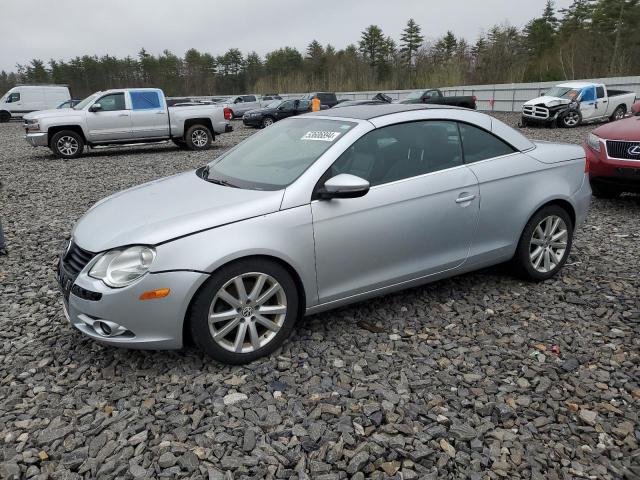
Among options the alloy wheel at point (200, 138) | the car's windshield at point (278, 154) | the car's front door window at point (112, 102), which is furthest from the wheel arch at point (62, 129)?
the car's windshield at point (278, 154)

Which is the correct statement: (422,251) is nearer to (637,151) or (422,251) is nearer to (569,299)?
→ (569,299)

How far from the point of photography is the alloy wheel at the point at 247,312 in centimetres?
306

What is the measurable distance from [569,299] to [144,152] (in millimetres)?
14130

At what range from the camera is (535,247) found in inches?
172

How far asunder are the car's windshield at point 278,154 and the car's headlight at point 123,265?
88 cm

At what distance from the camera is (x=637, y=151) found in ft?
21.6

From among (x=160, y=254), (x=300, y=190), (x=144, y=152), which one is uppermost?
(x=300, y=190)

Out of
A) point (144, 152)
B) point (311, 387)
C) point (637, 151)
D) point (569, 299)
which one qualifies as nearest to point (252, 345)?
point (311, 387)

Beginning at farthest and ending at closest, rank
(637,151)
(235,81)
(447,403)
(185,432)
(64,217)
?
(235,81), (64,217), (637,151), (447,403), (185,432)

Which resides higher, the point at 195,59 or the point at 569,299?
the point at 195,59

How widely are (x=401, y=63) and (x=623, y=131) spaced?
60.2 metres

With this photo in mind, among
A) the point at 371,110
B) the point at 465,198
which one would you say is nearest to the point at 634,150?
the point at 465,198

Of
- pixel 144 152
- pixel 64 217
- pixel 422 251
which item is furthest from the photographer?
pixel 144 152

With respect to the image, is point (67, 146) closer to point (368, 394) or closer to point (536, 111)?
point (368, 394)
